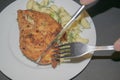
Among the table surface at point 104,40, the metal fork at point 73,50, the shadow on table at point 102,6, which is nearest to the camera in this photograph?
the metal fork at point 73,50

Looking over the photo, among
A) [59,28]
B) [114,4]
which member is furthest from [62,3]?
[114,4]

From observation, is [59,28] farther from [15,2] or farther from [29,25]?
[15,2]

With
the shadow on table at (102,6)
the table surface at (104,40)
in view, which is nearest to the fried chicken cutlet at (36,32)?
the table surface at (104,40)

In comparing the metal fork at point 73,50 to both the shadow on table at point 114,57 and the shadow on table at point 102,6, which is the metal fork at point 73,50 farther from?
the shadow on table at point 102,6

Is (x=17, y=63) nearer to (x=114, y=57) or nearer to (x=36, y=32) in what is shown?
(x=36, y=32)

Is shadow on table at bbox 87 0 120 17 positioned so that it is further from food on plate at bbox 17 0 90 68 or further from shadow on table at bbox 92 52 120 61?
shadow on table at bbox 92 52 120 61

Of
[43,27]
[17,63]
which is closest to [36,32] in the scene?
[43,27]
